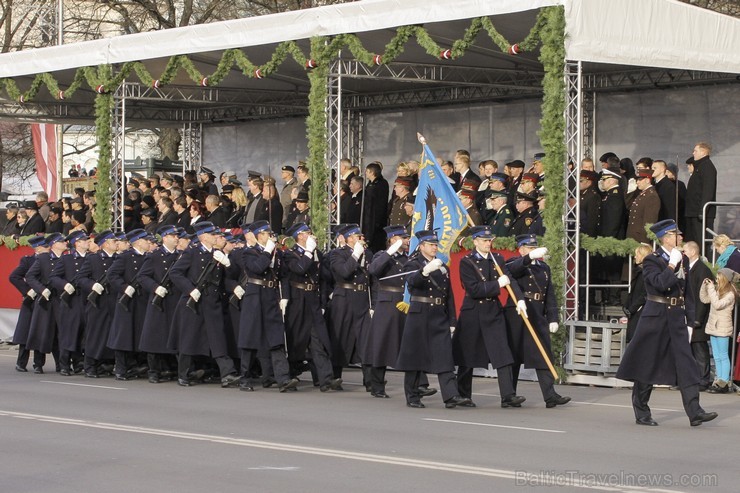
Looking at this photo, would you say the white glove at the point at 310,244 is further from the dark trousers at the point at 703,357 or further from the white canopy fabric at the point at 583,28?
the dark trousers at the point at 703,357

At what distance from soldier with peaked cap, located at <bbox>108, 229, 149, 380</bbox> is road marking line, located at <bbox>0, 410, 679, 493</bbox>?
426cm

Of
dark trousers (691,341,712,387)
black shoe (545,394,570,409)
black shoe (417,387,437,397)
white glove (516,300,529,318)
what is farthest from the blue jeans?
black shoe (417,387,437,397)

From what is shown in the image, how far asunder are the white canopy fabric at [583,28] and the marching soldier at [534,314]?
331 cm

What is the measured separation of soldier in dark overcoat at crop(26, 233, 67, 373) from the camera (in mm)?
18234

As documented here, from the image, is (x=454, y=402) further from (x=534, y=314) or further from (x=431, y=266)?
(x=431, y=266)

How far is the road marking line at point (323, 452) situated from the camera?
9.14 meters

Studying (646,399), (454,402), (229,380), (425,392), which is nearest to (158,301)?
(229,380)

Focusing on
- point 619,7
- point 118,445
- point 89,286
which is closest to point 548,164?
point 619,7

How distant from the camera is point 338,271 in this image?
1536cm

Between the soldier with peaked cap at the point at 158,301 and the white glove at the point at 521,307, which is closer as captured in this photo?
the white glove at the point at 521,307

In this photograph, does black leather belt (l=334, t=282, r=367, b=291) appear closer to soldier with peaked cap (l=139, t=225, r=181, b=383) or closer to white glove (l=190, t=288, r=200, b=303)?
white glove (l=190, t=288, r=200, b=303)

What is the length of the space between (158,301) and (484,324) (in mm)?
4787

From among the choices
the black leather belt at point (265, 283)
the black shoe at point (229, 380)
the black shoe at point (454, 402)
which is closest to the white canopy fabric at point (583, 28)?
the black leather belt at point (265, 283)

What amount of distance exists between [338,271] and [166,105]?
15215mm
